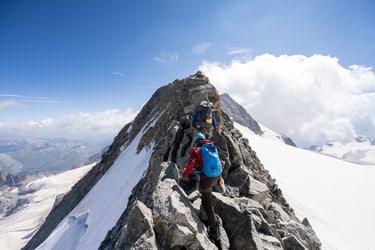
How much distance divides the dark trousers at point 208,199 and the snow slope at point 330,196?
56.7 ft

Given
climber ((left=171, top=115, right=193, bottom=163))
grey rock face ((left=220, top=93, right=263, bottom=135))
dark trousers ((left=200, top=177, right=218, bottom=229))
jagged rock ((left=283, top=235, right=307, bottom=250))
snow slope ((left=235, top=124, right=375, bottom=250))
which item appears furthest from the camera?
grey rock face ((left=220, top=93, right=263, bottom=135))

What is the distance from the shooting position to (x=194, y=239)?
23.5 feet

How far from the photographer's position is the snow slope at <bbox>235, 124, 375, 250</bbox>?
80.2ft

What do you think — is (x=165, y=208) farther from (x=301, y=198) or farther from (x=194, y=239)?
(x=301, y=198)

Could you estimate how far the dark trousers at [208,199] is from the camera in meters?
7.94

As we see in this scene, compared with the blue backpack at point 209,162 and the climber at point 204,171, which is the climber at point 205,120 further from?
the blue backpack at point 209,162

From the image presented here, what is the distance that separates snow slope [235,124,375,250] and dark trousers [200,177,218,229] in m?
17.3

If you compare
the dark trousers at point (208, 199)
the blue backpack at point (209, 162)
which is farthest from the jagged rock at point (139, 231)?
the blue backpack at point (209, 162)

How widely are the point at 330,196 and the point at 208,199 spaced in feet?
112

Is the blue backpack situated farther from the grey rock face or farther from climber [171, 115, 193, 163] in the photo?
the grey rock face

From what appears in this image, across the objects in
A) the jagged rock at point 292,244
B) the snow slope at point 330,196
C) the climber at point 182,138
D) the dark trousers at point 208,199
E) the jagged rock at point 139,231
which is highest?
the climber at point 182,138

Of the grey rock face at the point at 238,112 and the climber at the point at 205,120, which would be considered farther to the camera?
the grey rock face at the point at 238,112

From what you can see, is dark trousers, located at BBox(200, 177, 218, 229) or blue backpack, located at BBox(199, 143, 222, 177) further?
blue backpack, located at BBox(199, 143, 222, 177)

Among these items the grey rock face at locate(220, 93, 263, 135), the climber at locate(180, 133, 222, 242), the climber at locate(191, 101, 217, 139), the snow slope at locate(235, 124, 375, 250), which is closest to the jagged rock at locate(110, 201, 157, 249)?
the climber at locate(180, 133, 222, 242)
